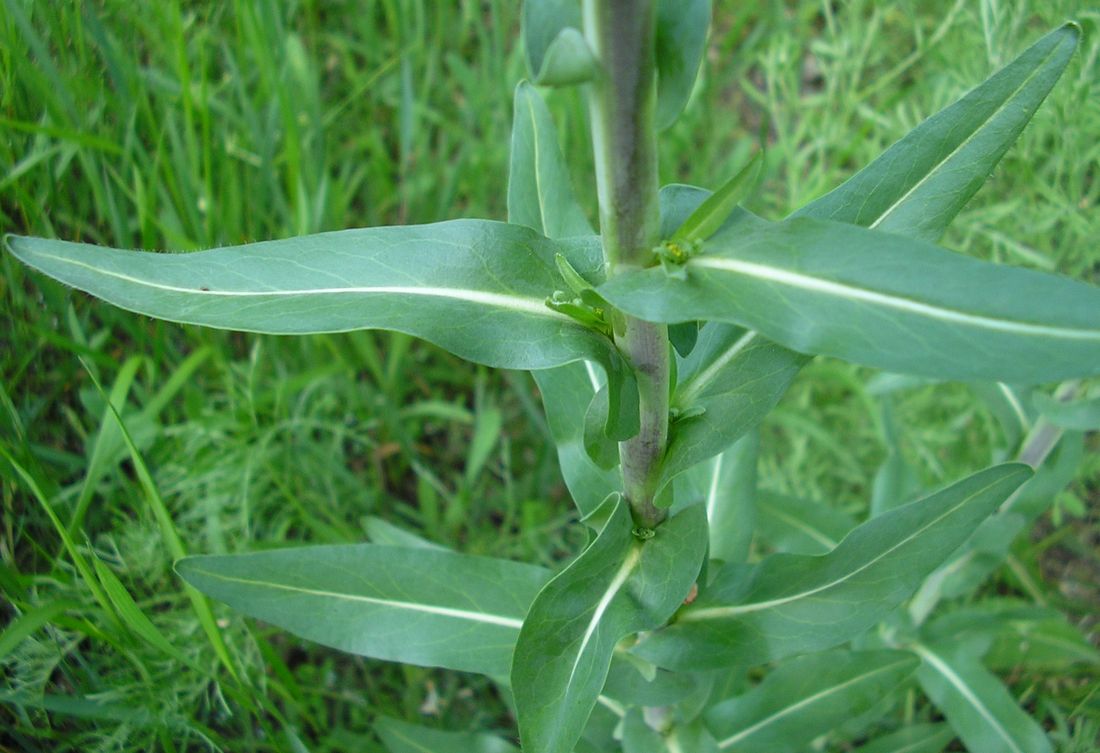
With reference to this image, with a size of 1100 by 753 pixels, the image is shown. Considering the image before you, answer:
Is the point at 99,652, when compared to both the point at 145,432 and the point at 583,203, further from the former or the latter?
the point at 583,203

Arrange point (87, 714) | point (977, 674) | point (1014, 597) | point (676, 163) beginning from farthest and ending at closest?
point (676, 163) → point (1014, 597) → point (977, 674) → point (87, 714)

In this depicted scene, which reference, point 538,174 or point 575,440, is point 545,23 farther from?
point 575,440

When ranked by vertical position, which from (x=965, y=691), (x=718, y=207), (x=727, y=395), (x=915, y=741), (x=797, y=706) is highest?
(x=718, y=207)

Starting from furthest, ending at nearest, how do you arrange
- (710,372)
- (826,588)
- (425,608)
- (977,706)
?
(977,706)
(425,608)
(826,588)
(710,372)

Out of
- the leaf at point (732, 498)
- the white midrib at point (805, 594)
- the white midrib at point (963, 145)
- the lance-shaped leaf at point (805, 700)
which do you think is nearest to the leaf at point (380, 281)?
the white midrib at point (963, 145)

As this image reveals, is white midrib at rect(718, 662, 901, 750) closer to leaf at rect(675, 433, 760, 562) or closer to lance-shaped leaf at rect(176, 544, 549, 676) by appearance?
leaf at rect(675, 433, 760, 562)

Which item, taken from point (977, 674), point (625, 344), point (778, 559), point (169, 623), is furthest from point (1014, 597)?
point (169, 623)

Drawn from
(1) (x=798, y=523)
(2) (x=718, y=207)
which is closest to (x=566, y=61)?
(2) (x=718, y=207)
